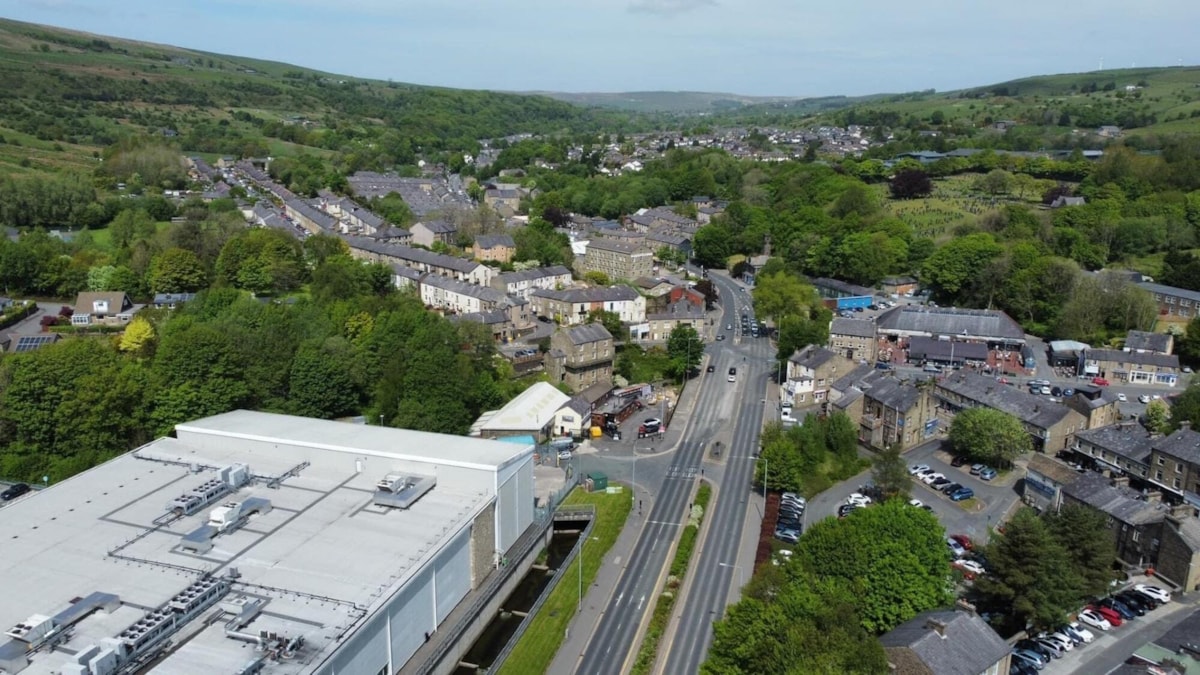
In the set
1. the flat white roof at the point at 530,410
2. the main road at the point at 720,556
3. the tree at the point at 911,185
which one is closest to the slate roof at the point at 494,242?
the flat white roof at the point at 530,410

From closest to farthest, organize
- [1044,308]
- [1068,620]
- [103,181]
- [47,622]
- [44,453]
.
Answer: [47,622] < [1068,620] < [44,453] < [1044,308] < [103,181]

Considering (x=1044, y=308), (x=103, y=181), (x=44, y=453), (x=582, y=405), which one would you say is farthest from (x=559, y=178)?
(x=44, y=453)

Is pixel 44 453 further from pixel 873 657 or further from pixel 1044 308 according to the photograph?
pixel 1044 308

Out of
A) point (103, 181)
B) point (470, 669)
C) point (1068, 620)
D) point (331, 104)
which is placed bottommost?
point (470, 669)

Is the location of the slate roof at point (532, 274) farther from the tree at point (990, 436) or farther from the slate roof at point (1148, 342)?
the slate roof at point (1148, 342)

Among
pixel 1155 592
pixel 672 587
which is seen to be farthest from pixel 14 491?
pixel 1155 592

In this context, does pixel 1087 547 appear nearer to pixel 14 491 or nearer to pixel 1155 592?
pixel 1155 592
